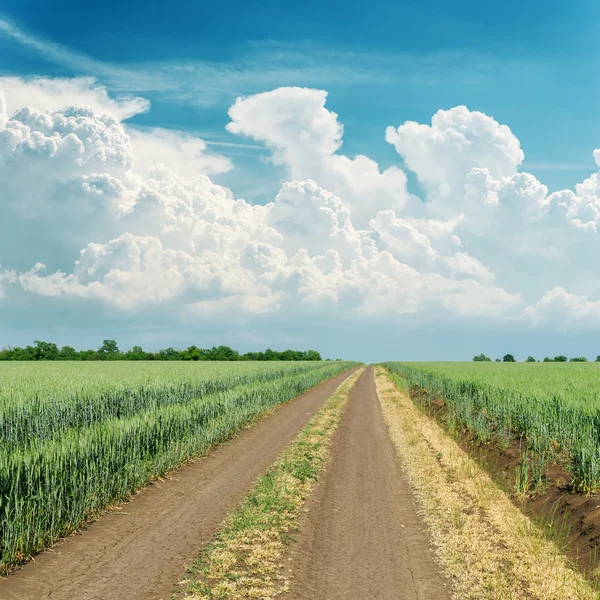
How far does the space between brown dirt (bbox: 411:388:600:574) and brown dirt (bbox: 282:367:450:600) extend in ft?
8.29

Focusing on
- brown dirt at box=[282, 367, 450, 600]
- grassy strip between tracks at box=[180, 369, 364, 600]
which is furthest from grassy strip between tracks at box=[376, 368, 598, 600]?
grassy strip between tracks at box=[180, 369, 364, 600]

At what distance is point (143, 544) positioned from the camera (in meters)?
8.65

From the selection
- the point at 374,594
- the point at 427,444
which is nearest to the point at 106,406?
the point at 427,444

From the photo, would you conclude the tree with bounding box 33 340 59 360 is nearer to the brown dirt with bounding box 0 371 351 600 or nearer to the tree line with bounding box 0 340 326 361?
the tree line with bounding box 0 340 326 361

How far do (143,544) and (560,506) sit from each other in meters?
8.37

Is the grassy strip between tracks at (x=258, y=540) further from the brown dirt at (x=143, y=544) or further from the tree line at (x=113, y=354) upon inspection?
the tree line at (x=113, y=354)

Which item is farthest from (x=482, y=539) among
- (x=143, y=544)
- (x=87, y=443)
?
(x=87, y=443)

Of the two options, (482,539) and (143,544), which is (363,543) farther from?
(143,544)

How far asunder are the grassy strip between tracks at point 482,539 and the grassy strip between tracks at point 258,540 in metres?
2.58

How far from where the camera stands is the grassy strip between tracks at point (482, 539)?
7.10m

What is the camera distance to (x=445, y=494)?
445 inches

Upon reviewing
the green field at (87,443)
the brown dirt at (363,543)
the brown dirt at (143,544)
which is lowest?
the brown dirt at (143,544)

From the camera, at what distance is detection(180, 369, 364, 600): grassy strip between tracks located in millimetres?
6906

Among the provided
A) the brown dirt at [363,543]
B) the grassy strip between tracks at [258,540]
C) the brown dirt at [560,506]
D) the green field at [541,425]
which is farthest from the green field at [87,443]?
the green field at [541,425]
